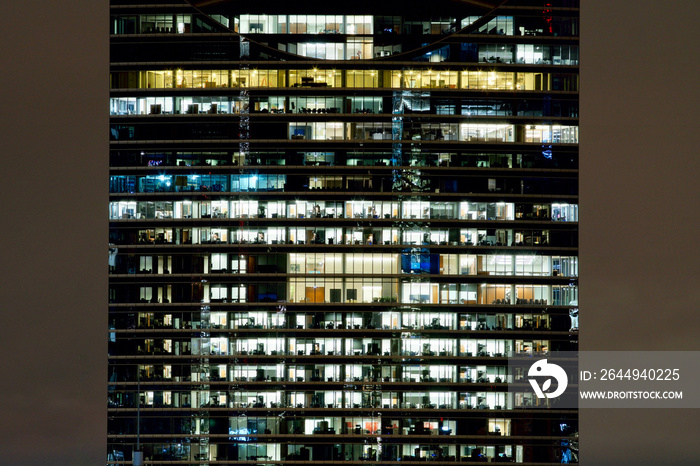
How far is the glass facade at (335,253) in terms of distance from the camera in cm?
3847

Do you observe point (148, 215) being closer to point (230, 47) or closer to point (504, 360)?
point (230, 47)

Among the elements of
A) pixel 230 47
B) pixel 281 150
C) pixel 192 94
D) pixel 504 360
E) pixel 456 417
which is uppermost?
pixel 230 47

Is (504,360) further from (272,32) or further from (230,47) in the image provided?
(272,32)

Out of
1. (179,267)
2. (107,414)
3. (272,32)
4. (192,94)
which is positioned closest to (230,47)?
(192,94)

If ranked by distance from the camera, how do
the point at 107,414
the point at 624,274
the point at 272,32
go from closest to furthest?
the point at 272,32
the point at 624,274
the point at 107,414

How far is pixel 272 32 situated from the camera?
52.1 feet

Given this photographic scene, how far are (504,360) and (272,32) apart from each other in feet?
88.3

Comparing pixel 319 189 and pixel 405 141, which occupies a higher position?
pixel 405 141

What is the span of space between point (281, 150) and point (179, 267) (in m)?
7.72

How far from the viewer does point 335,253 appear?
38.9 m

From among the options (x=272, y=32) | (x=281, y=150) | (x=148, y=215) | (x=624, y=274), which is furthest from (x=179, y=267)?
(x=272, y=32)

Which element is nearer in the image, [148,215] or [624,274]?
[624,274]

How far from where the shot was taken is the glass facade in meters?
38.5

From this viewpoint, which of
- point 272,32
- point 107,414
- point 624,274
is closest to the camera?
point 272,32
